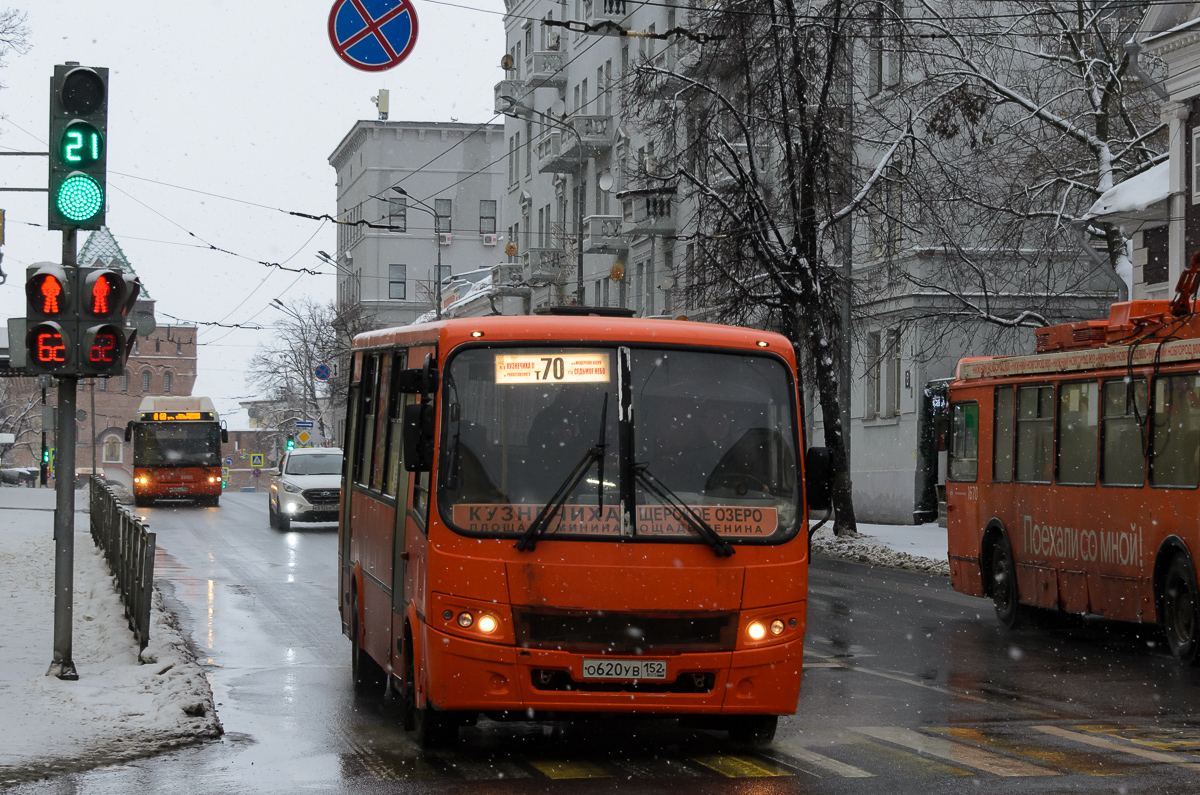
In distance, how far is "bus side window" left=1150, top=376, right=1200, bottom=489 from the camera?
1417 cm

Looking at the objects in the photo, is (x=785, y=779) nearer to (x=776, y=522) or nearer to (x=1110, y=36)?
(x=776, y=522)

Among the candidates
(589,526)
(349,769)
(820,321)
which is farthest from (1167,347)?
(820,321)

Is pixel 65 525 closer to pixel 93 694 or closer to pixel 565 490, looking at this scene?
pixel 93 694

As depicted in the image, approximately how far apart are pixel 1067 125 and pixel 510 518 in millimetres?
24857

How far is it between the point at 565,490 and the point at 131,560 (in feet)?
25.2

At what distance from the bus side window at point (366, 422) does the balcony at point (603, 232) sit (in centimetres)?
4501

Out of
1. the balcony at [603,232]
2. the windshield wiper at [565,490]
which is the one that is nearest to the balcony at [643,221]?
the balcony at [603,232]

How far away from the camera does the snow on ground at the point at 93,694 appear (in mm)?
9242

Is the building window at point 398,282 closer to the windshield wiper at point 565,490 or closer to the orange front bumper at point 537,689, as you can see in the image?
the windshield wiper at point 565,490

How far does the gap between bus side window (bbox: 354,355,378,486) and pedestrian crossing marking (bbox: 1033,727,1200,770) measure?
461 centimetres

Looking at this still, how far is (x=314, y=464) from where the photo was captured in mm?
37000

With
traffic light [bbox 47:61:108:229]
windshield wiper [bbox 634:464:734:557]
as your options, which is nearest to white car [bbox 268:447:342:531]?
traffic light [bbox 47:61:108:229]

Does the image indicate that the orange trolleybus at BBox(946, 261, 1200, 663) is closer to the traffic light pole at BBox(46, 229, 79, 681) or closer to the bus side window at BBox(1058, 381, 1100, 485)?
the bus side window at BBox(1058, 381, 1100, 485)

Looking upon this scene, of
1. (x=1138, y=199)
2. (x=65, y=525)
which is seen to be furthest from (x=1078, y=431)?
(x=1138, y=199)
